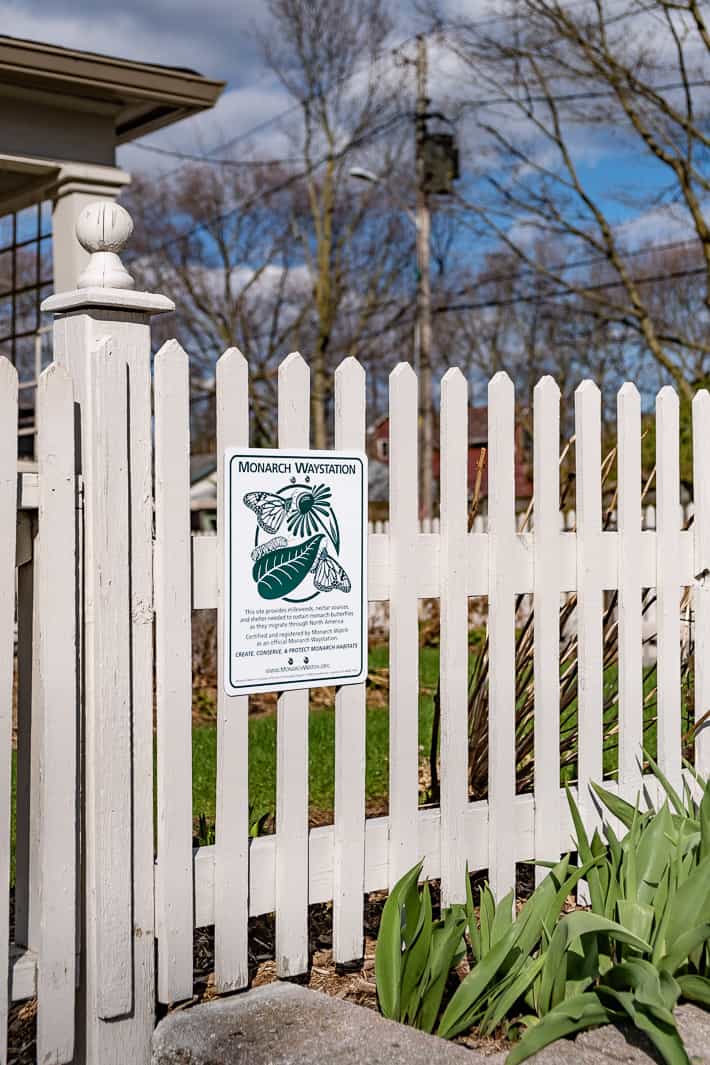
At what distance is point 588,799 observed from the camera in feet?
11.3

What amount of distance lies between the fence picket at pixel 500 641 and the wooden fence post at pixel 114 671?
1.02 meters

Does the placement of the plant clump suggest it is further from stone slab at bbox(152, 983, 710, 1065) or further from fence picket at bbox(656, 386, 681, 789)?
fence picket at bbox(656, 386, 681, 789)

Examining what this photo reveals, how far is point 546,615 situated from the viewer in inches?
130

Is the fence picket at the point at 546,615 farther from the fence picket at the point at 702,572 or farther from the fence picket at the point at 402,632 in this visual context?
the fence picket at the point at 702,572

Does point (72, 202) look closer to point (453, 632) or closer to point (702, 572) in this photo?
point (702, 572)

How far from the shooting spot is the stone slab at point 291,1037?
227 cm

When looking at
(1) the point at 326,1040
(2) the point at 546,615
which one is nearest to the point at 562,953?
(1) the point at 326,1040

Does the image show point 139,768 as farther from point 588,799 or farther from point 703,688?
point 703,688

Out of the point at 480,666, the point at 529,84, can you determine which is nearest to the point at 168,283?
the point at 529,84

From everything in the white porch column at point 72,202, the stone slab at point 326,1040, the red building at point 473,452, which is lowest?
the stone slab at point 326,1040

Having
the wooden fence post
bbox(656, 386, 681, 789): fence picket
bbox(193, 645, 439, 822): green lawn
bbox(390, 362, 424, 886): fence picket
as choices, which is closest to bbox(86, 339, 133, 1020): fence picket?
the wooden fence post

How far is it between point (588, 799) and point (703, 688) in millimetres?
605

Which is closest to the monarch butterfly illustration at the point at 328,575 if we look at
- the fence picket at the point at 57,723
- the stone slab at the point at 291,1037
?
the fence picket at the point at 57,723

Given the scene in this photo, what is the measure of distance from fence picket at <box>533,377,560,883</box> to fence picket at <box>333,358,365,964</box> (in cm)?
63
